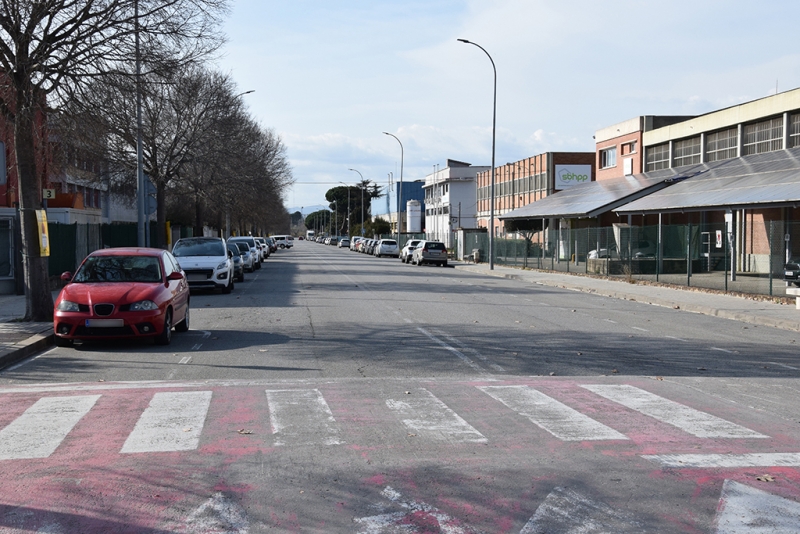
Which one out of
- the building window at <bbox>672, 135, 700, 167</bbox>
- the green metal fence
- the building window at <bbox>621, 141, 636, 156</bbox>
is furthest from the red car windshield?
the building window at <bbox>621, 141, 636, 156</bbox>

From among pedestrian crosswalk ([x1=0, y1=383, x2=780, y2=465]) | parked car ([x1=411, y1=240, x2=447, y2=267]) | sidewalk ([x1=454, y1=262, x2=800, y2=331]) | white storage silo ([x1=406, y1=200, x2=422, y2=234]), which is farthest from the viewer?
white storage silo ([x1=406, y1=200, x2=422, y2=234])

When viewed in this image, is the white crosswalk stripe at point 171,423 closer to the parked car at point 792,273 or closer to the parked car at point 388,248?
the parked car at point 792,273

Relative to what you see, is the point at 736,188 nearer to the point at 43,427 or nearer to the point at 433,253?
the point at 433,253

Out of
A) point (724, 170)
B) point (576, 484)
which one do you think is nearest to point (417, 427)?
point (576, 484)

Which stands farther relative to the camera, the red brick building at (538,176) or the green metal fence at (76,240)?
the red brick building at (538,176)

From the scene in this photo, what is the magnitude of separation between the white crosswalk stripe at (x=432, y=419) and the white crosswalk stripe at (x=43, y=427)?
120 inches

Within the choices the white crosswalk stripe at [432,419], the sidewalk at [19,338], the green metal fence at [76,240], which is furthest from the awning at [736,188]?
the green metal fence at [76,240]

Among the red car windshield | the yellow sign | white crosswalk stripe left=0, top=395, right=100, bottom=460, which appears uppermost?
the yellow sign

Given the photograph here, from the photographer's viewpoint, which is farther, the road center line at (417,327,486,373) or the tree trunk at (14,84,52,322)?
the tree trunk at (14,84,52,322)

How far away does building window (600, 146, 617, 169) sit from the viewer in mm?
49469

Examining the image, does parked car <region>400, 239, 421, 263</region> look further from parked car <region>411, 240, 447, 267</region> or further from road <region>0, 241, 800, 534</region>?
road <region>0, 241, 800, 534</region>

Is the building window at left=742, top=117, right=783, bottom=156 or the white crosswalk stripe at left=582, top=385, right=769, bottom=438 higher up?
the building window at left=742, top=117, right=783, bottom=156

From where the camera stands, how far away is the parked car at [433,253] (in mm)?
49000

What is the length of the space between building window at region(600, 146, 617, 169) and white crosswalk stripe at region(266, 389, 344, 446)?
43373 millimetres
